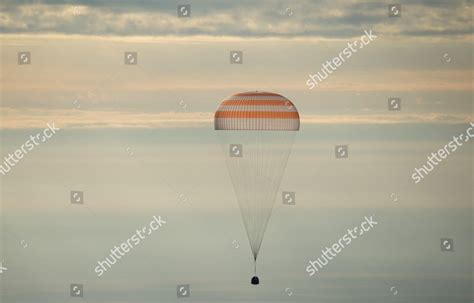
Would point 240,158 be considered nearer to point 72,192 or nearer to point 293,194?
point 293,194

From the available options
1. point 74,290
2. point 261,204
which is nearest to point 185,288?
point 74,290

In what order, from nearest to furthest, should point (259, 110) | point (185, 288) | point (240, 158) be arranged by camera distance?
point (259, 110) → point (240, 158) → point (185, 288)

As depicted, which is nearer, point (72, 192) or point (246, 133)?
point (246, 133)

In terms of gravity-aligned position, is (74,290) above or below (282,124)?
below

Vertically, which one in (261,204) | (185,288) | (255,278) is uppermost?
(261,204)

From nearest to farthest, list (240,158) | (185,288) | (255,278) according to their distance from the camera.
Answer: (255,278) → (240,158) → (185,288)

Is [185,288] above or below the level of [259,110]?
below

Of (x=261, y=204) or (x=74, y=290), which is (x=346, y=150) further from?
(x=74, y=290)

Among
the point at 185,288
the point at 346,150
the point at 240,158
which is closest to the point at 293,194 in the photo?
the point at 346,150

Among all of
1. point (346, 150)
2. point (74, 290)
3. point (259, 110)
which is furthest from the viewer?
point (74, 290)
